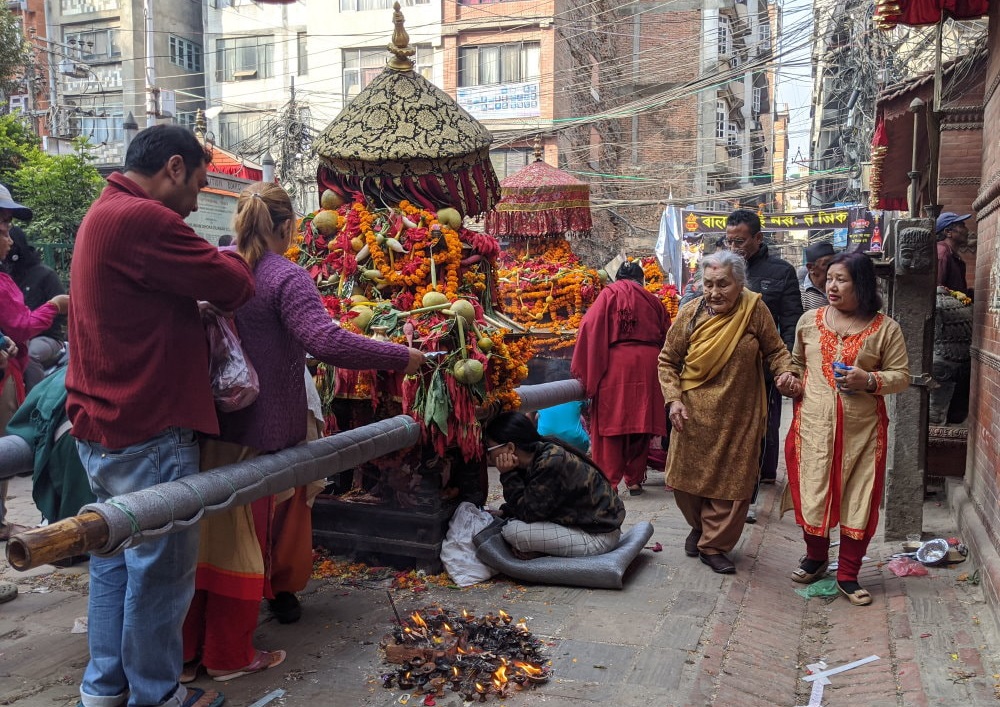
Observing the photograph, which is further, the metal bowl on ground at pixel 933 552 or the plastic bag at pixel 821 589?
the metal bowl on ground at pixel 933 552

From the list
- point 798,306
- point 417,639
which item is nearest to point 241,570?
point 417,639

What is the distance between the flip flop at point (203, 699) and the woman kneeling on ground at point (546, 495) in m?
1.81

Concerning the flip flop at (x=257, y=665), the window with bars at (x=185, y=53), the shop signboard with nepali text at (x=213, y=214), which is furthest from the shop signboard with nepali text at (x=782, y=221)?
the window with bars at (x=185, y=53)

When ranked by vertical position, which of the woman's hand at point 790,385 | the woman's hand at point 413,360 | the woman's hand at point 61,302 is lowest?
the woman's hand at point 790,385

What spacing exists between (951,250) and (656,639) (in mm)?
4893

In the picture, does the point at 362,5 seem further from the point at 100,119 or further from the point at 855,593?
the point at 855,593

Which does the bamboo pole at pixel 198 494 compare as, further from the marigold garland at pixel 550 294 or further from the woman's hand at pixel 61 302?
the marigold garland at pixel 550 294

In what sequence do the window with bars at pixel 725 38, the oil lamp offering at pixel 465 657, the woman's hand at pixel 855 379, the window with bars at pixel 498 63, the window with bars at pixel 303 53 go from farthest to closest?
the window with bars at pixel 725 38
the window with bars at pixel 303 53
the window with bars at pixel 498 63
the woman's hand at pixel 855 379
the oil lamp offering at pixel 465 657

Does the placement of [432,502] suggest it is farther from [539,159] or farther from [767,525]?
[539,159]

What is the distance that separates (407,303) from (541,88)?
2408 centimetres

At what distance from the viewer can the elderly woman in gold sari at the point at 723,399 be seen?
481 cm

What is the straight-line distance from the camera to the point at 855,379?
427cm

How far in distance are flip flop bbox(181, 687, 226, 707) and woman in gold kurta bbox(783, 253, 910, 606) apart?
2991mm

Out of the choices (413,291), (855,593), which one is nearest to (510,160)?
(413,291)
